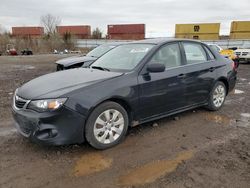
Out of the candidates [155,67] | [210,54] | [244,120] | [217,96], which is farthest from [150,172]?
[210,54]

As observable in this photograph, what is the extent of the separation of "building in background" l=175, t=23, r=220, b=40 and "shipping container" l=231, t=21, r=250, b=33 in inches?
119

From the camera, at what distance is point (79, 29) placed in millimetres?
61781

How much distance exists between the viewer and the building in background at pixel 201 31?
159 feet

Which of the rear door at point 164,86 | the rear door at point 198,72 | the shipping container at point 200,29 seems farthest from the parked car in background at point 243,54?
the shipping container at point 200,29

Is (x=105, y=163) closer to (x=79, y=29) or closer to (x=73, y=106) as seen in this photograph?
(x=73, y=106)

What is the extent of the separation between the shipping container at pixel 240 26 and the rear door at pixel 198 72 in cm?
4621

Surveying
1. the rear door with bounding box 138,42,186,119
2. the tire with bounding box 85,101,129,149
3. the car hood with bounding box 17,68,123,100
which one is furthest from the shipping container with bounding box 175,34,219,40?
the tire with bounding box 85,101,129,149

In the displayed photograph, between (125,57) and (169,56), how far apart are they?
0.82 meters

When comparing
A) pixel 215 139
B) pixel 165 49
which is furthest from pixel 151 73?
pixel 215 139

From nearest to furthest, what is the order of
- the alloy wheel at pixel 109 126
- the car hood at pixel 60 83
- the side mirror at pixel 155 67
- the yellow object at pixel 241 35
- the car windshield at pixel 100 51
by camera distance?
the car hood at pixel 60 83 → the alloy wheel at pixel 109 126 → the side mirror at pixel 155 67 → the car windshield at pixel 100 51 → the yellow object at pixel 241 35

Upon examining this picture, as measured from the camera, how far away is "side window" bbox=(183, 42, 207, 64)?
477 centimetres

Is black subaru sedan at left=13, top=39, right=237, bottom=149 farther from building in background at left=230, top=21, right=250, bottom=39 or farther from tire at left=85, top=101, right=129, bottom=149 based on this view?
building in background at left=230, top=21, right=250, bottom=39

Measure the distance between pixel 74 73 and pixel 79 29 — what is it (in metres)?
60.9

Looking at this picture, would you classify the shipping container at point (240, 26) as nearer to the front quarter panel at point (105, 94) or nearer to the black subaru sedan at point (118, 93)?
Answer: the black subaru sedan at point (118, 93)
